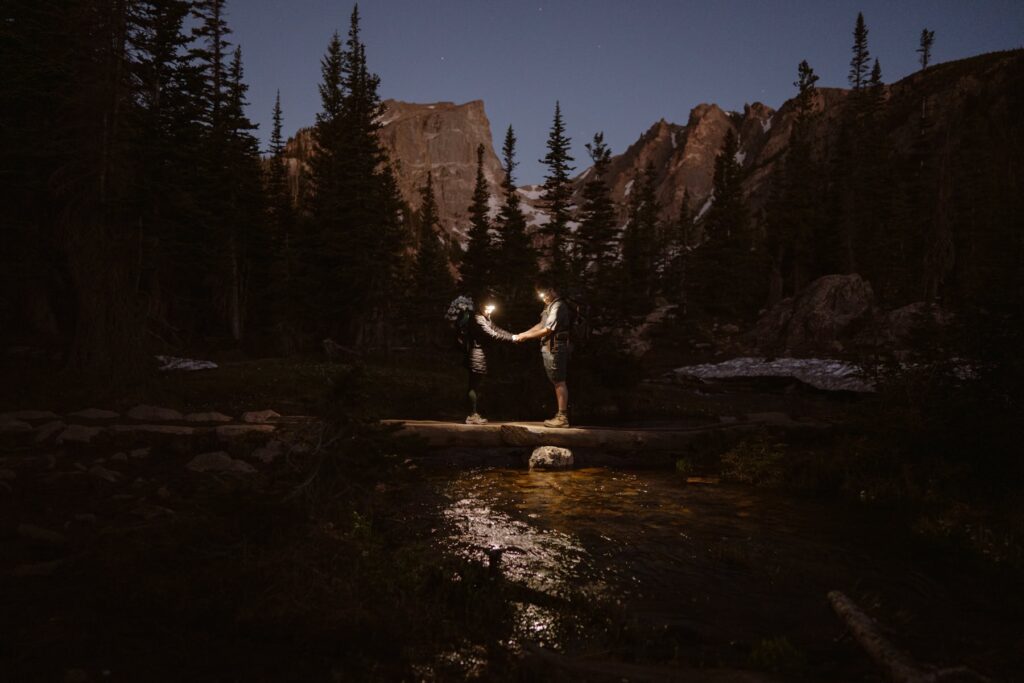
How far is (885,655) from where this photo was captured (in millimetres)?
3771

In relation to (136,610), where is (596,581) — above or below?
below

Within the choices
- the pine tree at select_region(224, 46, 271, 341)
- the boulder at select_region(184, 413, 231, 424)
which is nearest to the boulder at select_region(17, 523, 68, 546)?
the boulder at select_region(184, 413, 231, 424)

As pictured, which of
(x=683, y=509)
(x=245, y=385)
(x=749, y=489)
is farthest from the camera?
(x=245, y=385)

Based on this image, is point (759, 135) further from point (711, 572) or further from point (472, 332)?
point (711, 572)

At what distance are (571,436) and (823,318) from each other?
3428 centimetres

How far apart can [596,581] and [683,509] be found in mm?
3310

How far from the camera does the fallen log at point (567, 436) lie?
11680 mm

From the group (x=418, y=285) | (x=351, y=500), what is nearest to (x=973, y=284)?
(x=351, y=500)

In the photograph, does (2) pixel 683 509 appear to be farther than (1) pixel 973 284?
No

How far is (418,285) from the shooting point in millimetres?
47969

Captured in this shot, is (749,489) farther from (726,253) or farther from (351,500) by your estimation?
(726,253)

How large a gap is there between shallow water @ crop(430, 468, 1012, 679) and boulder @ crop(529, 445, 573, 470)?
1.76m

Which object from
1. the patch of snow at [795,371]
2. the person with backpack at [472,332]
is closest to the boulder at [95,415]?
the person with backpack at [472,332]

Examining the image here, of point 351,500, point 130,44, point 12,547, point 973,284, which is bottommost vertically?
point 12,547
